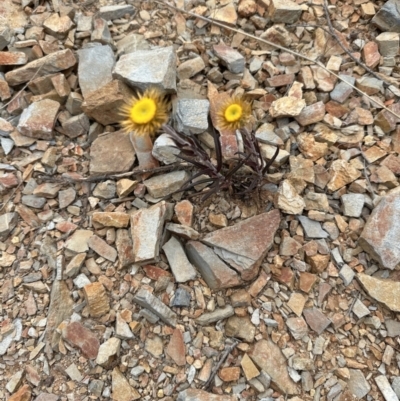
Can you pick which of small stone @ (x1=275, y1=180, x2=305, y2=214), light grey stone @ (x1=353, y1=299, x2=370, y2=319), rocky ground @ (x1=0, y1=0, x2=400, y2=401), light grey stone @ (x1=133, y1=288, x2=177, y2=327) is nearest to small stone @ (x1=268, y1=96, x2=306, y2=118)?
rocky ground @ (x1=0, y1=0, x2=400, y2=401)

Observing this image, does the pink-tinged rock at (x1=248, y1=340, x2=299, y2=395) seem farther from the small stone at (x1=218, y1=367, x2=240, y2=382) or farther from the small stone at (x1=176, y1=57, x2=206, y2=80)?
the small stone at (x1=176, y1=57, x2=206, y2=80)

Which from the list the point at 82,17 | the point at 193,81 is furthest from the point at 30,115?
the point at 193,81

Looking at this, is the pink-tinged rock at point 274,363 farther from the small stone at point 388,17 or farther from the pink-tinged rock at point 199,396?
the small stone at point 388,17

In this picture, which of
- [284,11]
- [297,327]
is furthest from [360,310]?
[284,11]

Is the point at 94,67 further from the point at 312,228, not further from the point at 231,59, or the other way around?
the point at 312,228

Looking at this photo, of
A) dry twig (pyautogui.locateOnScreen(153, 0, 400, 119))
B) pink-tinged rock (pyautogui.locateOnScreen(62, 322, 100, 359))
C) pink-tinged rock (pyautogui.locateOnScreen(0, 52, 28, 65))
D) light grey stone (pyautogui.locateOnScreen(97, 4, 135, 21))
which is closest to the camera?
pink-tinged rock (pyautogui.locateOnScreen(62, 322, 100, 359))

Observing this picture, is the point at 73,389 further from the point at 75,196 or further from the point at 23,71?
the point at 23,71
